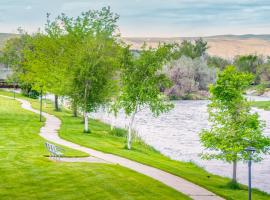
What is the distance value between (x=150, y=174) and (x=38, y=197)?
28.0 feet

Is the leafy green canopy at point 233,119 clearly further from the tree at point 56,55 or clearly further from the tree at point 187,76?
the tree at point 187,76

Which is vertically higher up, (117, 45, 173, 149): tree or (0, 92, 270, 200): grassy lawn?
(117, 45, 173, 149): tree

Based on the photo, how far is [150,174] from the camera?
29.4 meters

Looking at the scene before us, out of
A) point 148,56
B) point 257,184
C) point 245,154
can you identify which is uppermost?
point 148,56

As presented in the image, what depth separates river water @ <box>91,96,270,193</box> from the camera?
3881 centimetres

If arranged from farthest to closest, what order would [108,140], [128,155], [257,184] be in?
[108,140]
[128,155]
[257,184]

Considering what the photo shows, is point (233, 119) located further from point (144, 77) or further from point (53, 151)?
point (144, 77)

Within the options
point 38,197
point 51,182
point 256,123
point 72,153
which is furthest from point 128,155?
point 38,197

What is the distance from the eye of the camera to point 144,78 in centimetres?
4419

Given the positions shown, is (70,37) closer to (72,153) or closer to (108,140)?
(108,140)

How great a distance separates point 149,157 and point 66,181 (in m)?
14.6

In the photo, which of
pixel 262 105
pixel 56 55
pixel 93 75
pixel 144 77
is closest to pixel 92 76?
pixel 93 75

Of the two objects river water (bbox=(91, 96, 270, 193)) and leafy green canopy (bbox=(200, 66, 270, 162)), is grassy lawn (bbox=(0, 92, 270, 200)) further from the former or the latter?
river water (bbox=(91, 96, 270, 193))

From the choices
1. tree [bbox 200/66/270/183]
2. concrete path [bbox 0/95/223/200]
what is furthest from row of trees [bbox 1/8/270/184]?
concrete path [bbox 0/95/223/200]
